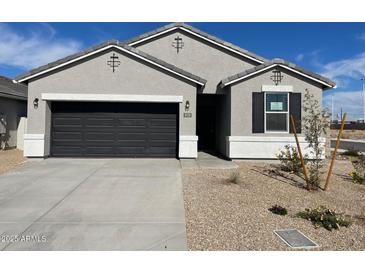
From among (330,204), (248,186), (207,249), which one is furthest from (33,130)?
(330,204)

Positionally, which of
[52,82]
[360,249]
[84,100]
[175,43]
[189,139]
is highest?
[175,43]

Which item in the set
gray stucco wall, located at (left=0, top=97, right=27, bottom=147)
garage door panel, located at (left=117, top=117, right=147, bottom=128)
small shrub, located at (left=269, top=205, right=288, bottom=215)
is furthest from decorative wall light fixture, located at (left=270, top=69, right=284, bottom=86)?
gray stucco wall, located at (left=0, top=97, right=27, bottom=147)

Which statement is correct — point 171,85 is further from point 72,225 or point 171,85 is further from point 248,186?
point 72,225

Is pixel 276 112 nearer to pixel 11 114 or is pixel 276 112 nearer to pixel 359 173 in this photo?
pixel 359 173

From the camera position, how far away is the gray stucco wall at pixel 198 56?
13.3 meters

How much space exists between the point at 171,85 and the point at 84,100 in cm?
359

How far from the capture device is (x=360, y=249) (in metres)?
3.83

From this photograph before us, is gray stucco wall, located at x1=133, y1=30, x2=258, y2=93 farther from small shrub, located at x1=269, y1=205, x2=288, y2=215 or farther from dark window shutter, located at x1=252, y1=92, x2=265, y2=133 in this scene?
small shrub, located at x1=269, y1=205, x2=288, y2=215

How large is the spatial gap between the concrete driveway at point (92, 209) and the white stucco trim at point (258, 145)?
331 centimetres

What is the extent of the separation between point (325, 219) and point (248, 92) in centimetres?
727

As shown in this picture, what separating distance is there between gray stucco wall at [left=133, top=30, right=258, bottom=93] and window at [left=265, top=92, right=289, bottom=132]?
118 inches

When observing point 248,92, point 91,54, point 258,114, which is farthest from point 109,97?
point 258,114

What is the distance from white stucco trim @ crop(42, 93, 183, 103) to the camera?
10.8 metres

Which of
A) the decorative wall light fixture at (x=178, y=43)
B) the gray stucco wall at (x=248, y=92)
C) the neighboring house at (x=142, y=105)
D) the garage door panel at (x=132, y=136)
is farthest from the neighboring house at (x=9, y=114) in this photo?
the gray stucco wall at (x=248, y=92)
